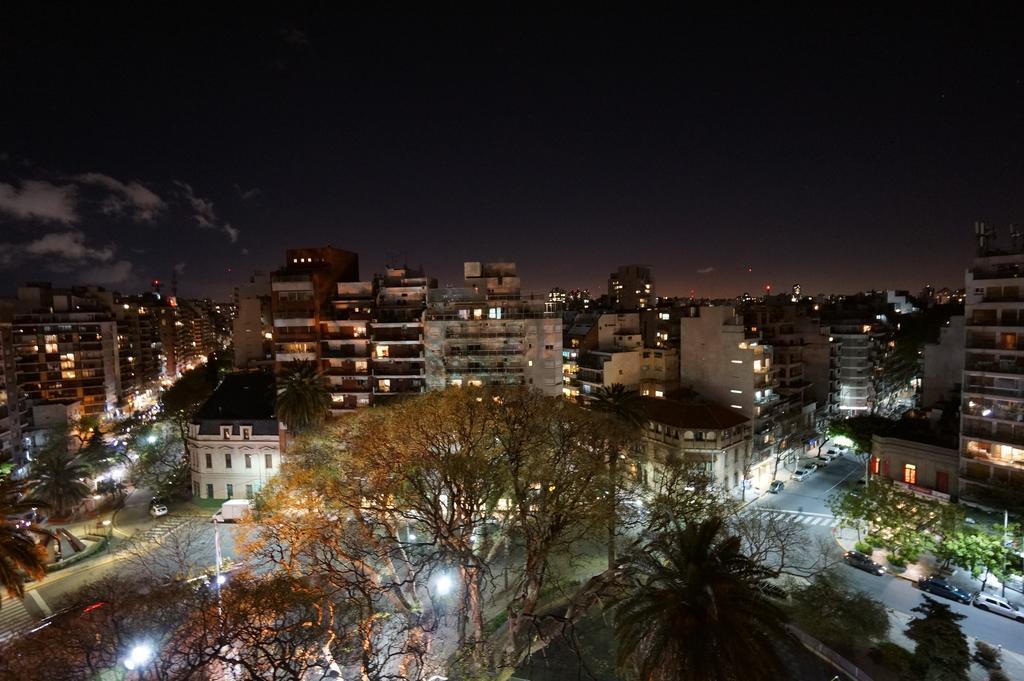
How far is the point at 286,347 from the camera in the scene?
57719mm

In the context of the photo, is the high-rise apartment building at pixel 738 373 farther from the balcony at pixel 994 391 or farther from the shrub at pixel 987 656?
the shrub at pixel 987 656

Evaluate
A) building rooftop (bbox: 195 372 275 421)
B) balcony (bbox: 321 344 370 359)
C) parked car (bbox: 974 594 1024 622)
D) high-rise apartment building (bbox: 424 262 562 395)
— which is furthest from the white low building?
parked car (bbox: 974 594 1024 622)

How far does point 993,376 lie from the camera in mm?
39875

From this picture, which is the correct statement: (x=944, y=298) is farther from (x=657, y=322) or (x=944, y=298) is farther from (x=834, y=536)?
(x=834, y=536)

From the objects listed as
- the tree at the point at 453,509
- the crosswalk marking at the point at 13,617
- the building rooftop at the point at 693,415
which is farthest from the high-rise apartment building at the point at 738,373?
the crosswalk marking at the point at 13,617

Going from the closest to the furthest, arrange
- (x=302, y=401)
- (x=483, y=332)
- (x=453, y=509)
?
(x=453, y=509) → (x=302, y=401) → (x=483, y=332)

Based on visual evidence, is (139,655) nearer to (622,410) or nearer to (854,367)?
(622,410)

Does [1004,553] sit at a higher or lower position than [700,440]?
lower

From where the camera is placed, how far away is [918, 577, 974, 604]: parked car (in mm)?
32781

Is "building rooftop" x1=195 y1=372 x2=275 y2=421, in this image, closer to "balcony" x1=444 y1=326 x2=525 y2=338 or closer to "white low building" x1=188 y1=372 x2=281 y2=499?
"white low building" x1=188 y1=372 x2=281 y2=499

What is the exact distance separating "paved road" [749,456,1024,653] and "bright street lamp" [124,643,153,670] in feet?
127

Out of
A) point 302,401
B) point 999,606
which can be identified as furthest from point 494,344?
point 999,606

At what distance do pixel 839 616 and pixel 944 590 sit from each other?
36.7ft

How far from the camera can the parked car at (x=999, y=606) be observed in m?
30.8
